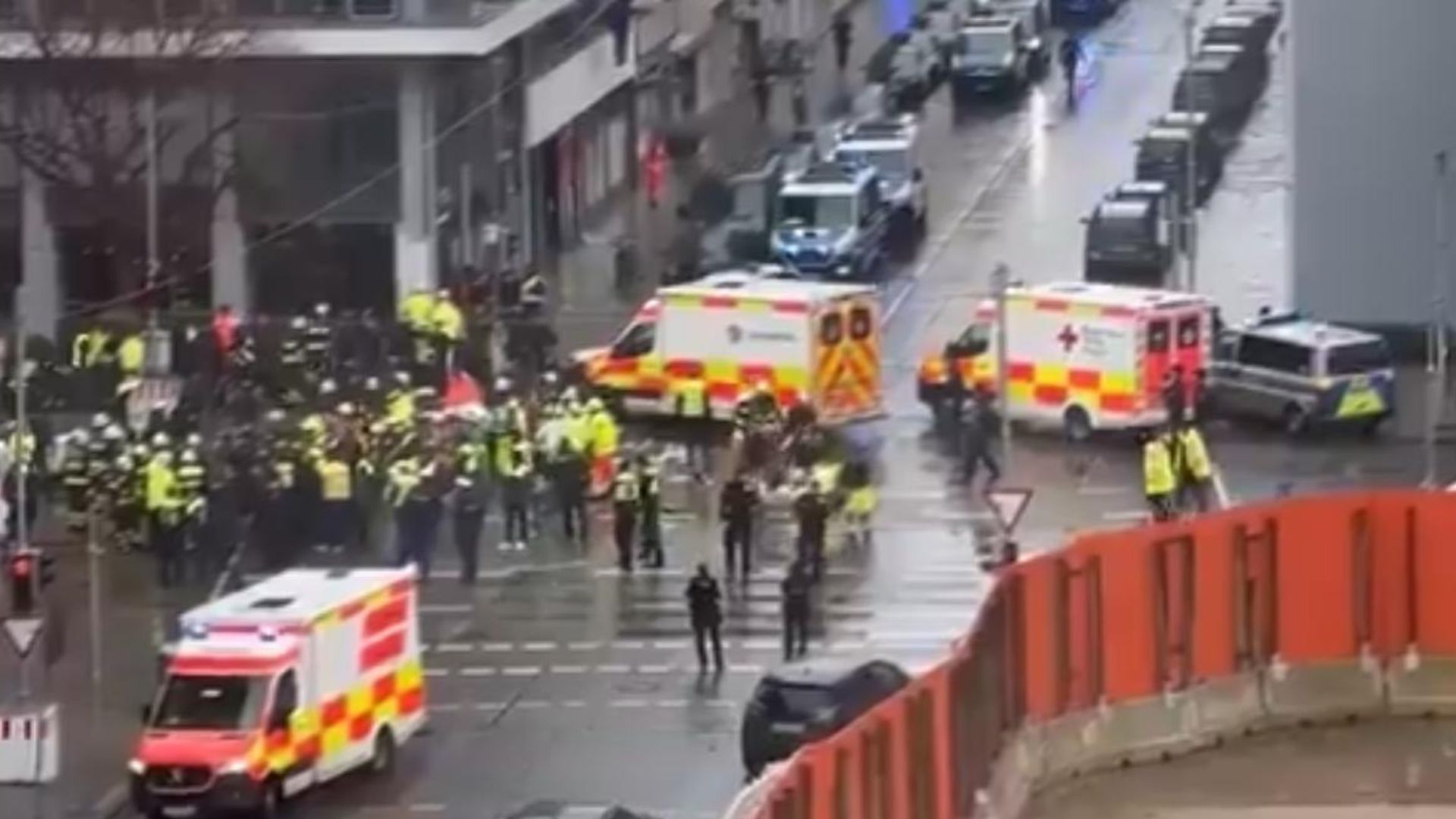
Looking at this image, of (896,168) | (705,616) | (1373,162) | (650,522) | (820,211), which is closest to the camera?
(705,616)

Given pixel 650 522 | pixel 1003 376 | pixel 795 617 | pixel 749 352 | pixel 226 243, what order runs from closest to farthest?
1. pixel 795 617
2. pixel 650 522
3. pixel 1003 376
4. pixel 749 352
5. pixel 226 243

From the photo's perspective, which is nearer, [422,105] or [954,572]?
[954,572]

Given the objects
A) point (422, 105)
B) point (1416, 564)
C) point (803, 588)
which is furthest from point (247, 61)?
point (1416, 564)

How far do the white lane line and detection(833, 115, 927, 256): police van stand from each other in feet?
0.98

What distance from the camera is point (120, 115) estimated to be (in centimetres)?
5200

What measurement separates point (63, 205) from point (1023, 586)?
40017 millimetres

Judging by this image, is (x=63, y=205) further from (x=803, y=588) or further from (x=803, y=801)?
(x=803, y=801)

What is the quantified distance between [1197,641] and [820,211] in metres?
40.6

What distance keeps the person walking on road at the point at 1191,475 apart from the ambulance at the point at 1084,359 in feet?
12.9

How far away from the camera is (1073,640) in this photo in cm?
1372

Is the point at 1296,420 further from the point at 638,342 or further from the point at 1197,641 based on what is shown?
the point at 1197,641

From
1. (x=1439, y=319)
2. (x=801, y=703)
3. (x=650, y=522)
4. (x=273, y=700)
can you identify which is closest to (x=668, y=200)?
(x=1439, y=319)

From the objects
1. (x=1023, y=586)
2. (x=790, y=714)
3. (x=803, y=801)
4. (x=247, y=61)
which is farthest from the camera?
(x=247, y=61)

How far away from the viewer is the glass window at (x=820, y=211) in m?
54.3
